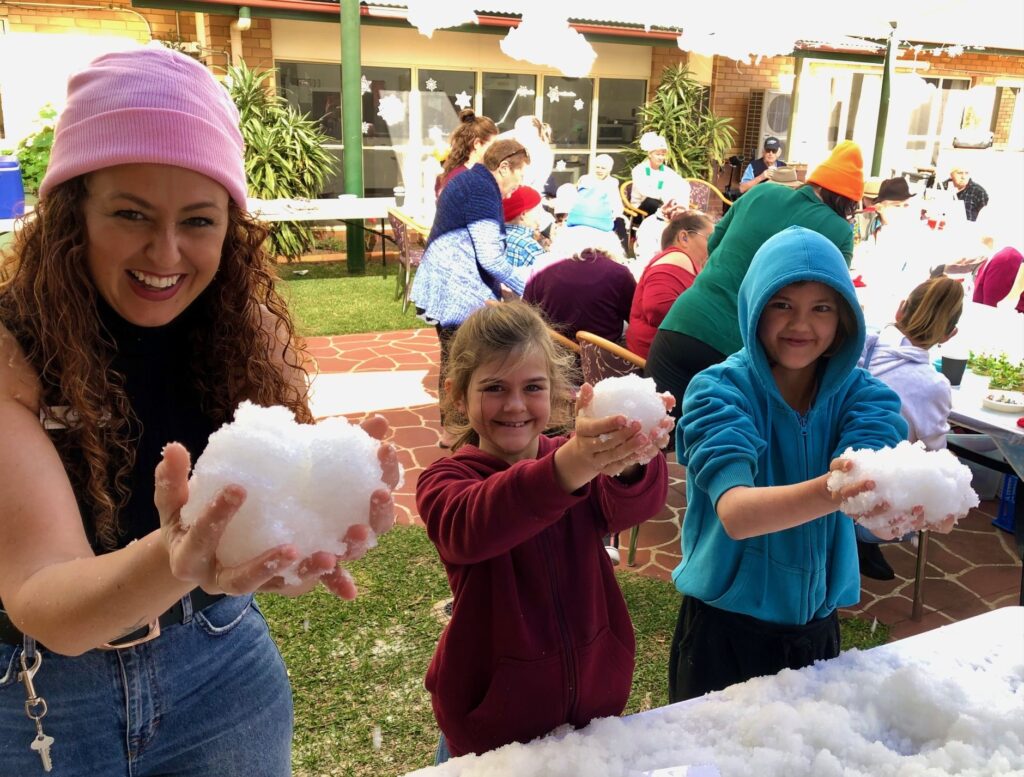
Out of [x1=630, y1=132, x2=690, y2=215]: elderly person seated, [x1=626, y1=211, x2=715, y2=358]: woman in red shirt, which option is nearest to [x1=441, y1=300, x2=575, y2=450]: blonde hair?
[x1=626, y1=211, x2=715, y2=358]: woman in red shirt

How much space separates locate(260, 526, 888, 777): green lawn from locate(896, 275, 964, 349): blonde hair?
133 centimetres

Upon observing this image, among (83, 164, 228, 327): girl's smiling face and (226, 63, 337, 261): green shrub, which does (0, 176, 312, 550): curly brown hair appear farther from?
(226, 63, 337, 261): green shrub

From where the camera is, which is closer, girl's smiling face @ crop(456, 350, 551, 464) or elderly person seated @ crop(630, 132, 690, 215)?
girl's smiling face @ crop(456, 350, 551, 464)

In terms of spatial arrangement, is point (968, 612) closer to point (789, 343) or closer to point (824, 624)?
point (824, 624)

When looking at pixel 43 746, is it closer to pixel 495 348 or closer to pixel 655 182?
pixel 495 348

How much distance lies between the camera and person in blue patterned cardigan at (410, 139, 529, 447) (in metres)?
4.65

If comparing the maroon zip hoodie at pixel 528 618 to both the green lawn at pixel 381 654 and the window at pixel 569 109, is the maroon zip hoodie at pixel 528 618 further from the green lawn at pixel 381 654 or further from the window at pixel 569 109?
the window at pixel 569 109

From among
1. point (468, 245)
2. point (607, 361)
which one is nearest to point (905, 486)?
point (607, 361)

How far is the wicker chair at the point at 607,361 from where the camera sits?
12.7ft

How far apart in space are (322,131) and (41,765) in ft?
39.6

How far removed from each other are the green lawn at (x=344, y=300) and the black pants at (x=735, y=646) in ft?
18.2

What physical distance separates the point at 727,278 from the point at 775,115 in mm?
12986

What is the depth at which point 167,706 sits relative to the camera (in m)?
1.29

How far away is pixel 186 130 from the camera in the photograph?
1192mm
